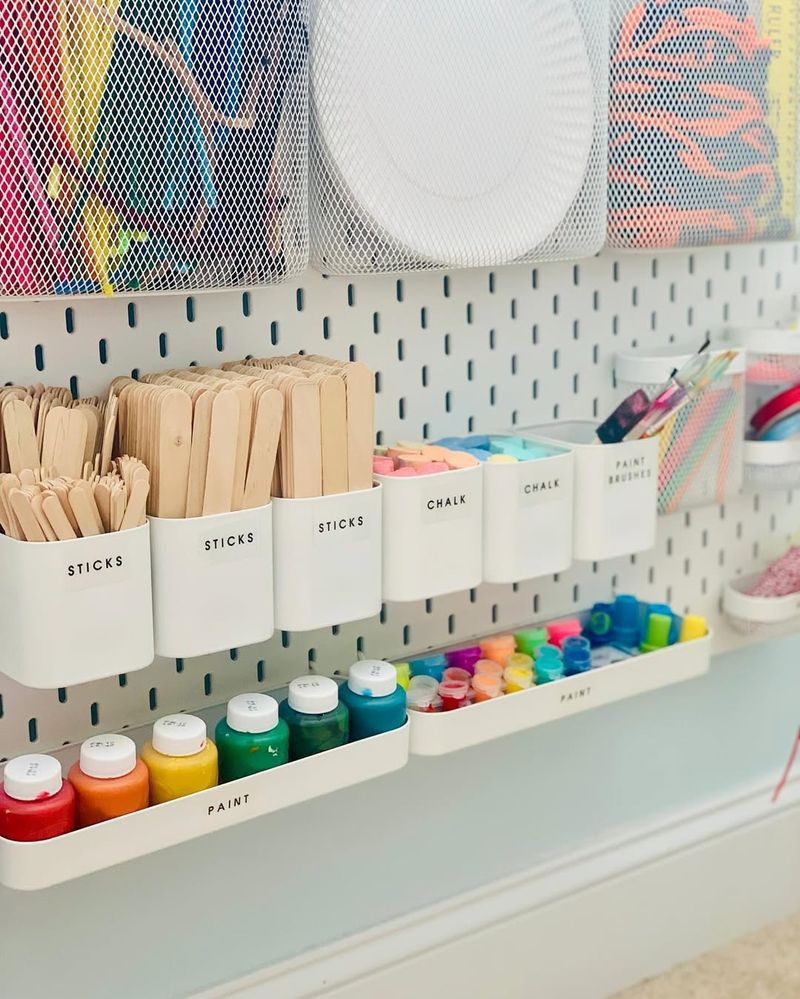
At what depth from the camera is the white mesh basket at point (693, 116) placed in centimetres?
99

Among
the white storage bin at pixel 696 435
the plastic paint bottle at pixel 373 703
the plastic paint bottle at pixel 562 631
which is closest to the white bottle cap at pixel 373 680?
the plastic paint bottle at pixel 373 703

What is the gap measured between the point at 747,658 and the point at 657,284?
1.45ft

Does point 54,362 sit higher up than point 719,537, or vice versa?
point 54,362

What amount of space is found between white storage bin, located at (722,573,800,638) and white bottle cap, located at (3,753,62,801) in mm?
739

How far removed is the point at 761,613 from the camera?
4.11 ft

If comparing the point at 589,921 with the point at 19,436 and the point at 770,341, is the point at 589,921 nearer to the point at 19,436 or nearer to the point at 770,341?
the point at 770,341

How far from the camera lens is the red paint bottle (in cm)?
76

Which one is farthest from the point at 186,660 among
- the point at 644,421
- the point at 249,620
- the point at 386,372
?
the point at 644,421

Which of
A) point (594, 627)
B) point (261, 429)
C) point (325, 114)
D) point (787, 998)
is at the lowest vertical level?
point (787, 998)

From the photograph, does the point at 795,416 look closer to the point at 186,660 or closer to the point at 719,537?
the point at 719,537

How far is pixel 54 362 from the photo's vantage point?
2.78 ft

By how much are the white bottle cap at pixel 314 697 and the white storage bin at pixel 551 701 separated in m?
0.09

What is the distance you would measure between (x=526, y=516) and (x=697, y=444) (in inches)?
9.6

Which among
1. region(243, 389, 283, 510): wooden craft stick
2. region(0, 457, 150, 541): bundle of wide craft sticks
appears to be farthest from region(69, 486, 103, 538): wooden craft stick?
region(243, 389, 283, 510): wooden craft stick
